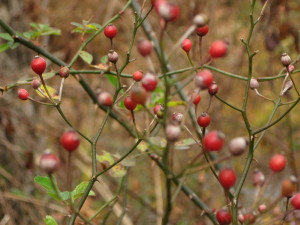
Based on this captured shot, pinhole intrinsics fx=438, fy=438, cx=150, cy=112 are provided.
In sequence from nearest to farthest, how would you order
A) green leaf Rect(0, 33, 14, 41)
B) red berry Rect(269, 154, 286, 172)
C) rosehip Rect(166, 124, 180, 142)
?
1. rosehip Rect(166, 124, 180, 142)
2. red berry Rect(269, 154, 286, 172)
3. green leaf Rect(0, 33, 14, 41)

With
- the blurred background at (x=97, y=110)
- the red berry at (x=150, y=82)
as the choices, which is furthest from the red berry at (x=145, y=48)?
the blurred background at (x=97, y=110)

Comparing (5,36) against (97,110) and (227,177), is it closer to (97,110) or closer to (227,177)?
(227,177)

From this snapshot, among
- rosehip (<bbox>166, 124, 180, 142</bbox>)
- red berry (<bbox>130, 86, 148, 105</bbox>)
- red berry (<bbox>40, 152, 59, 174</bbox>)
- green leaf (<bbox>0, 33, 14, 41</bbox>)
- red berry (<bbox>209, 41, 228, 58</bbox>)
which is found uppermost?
red berry (<bbox>209, 41, 228, 58</bbox>)

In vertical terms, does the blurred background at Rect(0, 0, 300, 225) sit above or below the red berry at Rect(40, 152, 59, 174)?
below

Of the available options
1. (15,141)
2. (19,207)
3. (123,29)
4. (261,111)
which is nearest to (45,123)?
(15,141)

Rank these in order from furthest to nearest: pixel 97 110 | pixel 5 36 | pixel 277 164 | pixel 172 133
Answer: pixel 97 110
pixel 5 36
pixel 277 164
pixel 172 133

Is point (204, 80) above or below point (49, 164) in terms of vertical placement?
above

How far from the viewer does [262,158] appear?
13.9 ft

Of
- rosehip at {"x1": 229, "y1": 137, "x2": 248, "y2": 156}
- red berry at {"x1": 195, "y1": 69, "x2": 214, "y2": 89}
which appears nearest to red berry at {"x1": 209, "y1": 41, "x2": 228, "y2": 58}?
red berry at {"x1": 195, "y1": 69, "x2": 214, "y2": 89}

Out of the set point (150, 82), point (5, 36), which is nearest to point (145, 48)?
point (150, 82)

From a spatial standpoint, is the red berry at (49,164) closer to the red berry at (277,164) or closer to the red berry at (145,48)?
the red berry at (145,48)

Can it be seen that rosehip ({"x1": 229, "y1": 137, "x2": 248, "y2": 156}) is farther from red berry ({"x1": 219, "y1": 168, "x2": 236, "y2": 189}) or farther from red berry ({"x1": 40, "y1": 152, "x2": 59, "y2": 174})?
red berry ({"x1": 40, "y1": 152, "x2": 59, "y2": 174})

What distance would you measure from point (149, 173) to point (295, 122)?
1.63 meters

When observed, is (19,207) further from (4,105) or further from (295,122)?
(295,122)
